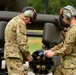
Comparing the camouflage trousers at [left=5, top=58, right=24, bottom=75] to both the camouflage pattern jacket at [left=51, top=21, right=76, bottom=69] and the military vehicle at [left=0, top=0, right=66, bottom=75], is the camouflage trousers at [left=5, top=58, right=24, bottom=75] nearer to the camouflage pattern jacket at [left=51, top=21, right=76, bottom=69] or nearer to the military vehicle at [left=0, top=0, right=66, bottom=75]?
the camouflage pattern jacket at [left=51, top=21, right=76, bottom=69]

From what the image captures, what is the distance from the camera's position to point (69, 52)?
7180 millimetres

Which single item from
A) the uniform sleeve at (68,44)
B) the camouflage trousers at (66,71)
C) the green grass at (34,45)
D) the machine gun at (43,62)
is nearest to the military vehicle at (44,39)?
the machine gun at (43,62)

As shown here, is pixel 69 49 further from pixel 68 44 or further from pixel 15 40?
pixel 15 40

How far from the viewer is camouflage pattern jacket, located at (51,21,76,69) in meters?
7.09

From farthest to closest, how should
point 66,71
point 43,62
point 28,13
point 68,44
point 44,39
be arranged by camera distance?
point 44,39 → point 43,62 → point 28,13 → point 66,71 → point 68,44

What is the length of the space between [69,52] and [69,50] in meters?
0.04

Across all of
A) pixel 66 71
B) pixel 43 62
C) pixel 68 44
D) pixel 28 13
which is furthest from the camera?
pixel 43 62

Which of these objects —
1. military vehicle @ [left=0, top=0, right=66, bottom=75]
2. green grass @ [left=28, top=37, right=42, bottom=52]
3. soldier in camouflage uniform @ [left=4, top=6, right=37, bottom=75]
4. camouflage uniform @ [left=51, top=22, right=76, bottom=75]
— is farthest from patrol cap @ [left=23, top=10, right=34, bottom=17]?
green grass @ [left=28, top=37, right=42, bottom=52]

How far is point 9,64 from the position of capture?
736 cm

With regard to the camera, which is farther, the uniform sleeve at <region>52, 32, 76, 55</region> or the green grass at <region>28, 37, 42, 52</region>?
the green grass at <region>28, 37, 42, 52</region>

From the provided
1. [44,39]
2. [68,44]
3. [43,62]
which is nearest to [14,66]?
[68,44]

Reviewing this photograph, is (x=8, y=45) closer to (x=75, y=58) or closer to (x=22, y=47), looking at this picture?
(x=22, y=47)

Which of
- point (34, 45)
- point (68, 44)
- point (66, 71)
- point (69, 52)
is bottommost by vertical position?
point (34, 45)

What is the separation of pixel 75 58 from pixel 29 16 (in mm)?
1003
